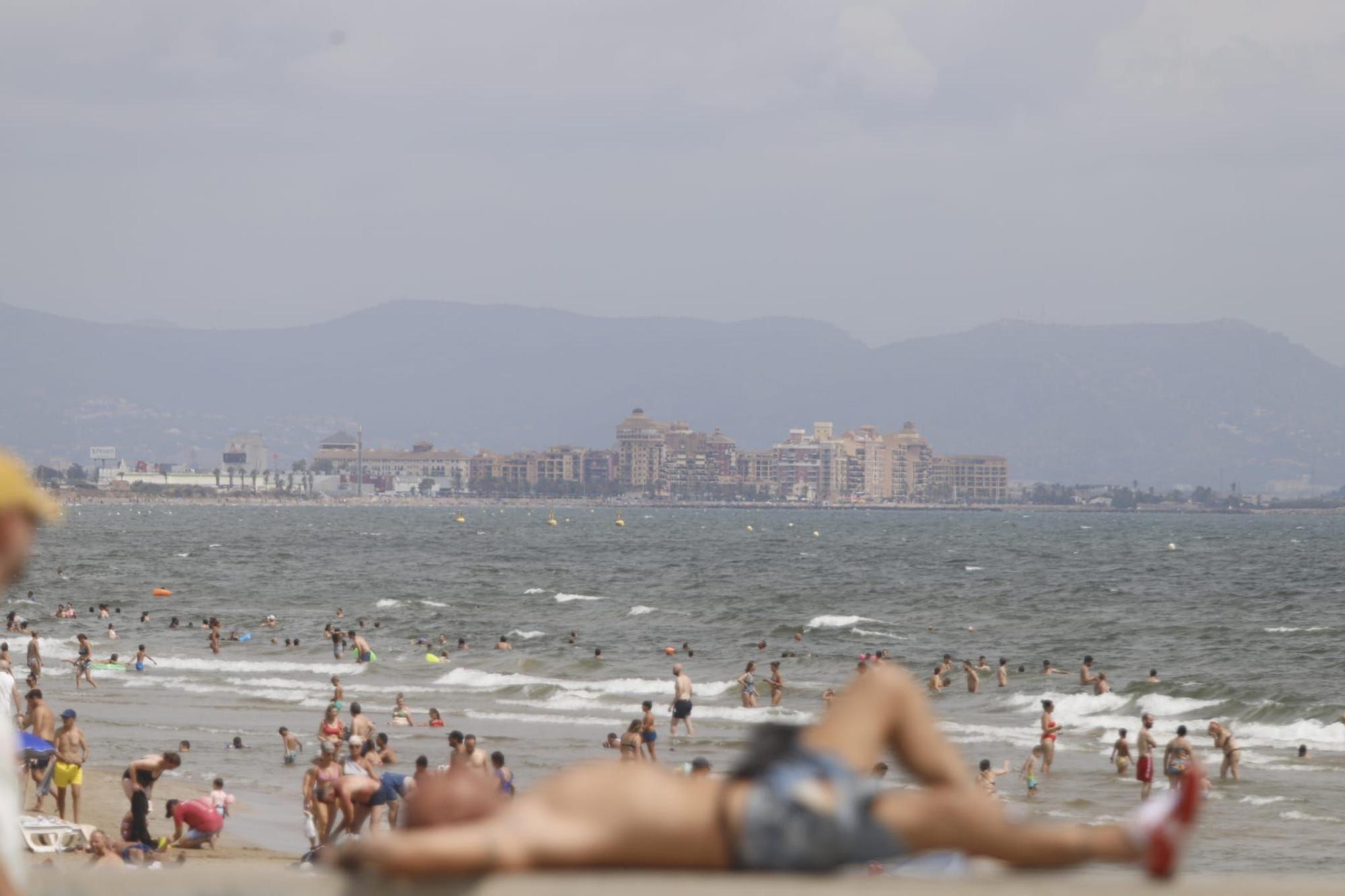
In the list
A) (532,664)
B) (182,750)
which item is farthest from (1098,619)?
(182,750)

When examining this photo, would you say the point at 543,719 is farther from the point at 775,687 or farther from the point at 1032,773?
the point at 1032,773

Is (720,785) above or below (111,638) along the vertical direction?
above

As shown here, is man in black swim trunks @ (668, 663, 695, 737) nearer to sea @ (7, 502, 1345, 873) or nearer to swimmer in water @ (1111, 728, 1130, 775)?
sea @ (7, 502, 1345, 873)

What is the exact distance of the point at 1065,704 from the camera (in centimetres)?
3450

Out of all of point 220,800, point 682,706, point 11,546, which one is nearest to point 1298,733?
point 682,706

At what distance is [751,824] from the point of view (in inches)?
142

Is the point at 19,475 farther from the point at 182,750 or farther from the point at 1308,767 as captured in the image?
the point at 1308,767

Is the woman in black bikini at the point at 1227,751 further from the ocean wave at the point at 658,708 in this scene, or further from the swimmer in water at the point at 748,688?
the swimmer in water at the point at 748,688

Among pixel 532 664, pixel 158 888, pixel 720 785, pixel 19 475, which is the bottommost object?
pixel 532 664

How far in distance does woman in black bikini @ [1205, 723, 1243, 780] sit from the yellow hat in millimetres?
23305

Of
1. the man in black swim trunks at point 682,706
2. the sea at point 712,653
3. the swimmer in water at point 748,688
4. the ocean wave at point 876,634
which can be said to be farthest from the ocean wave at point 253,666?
the ocean wave at point 876,634

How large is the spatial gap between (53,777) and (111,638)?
94.6 feet

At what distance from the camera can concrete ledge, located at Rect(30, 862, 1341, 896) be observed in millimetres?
3502

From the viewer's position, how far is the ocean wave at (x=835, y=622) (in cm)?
5656
